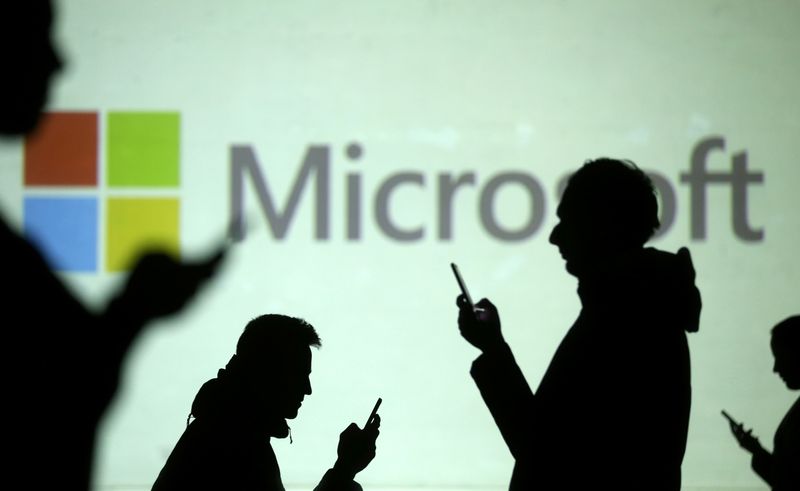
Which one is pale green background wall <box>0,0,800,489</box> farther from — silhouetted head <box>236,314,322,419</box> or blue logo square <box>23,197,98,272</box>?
silhouetted head <box>236,314,322,419</box>

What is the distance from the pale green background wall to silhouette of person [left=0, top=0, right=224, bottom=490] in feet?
0.34

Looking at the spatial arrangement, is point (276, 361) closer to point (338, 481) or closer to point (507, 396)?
point (338, 481)

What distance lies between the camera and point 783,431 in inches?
80.2

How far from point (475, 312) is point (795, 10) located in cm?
302

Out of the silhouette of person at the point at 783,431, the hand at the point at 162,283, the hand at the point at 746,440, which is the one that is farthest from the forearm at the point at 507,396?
the hand at the point at 162,283

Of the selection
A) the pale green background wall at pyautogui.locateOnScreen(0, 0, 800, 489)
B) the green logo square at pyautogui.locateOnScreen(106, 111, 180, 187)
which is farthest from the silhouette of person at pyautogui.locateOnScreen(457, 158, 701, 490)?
the green logo square at pyautogui.locateOnScreen(106, 111, 180, 187)

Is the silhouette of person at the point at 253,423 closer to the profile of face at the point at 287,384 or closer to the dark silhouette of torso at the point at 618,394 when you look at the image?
the profile of face at the point at 287,384

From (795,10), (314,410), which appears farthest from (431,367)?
(795,10)

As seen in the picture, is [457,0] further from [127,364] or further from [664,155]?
[127,364]

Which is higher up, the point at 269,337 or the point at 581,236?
the point at 581,236

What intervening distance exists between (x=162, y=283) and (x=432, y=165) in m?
1.27

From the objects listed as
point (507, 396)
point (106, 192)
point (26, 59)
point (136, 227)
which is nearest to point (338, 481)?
point (507, 396)

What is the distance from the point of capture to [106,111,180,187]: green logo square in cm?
372

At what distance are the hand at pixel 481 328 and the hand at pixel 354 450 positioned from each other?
31 cm
